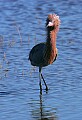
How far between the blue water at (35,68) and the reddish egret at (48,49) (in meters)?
0.47

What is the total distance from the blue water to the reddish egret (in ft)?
1.53

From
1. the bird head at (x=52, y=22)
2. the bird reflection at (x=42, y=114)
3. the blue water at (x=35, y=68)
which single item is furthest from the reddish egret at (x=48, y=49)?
the bird reflection at (x=42, y=114)

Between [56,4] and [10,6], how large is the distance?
1.62 meters

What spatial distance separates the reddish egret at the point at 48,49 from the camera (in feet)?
42.2

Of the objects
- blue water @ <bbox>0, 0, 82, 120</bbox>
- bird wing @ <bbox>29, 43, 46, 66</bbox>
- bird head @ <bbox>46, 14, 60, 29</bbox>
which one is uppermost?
bird head @ <bbox>46, 14, 60, 29</bbox>

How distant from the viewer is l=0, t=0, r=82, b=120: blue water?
38.6ft

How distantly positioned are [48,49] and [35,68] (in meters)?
1.58

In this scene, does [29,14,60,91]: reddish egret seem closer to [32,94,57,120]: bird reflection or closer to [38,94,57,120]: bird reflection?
[32,94,57,120]: bird reflection

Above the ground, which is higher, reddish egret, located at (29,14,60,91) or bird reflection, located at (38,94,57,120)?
reddish egret, located at (29,14,60,91)

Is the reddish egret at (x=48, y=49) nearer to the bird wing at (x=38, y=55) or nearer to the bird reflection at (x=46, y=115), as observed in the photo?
the bird wing at (x=38, y=55)

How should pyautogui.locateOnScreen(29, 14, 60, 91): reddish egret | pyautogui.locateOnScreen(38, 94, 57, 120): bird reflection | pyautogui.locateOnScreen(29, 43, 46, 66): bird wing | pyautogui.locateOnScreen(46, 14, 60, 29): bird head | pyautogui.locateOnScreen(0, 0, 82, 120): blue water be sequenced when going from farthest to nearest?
pyautogui.locateOnScreen(29, 43, 46, 66): bird wing
pyautogui.locateOnScreen(29, 14, 60, 91): reddish egret
pyautogui.locateOnScreen(46, 14, 60, 29): bird head
pyautogui.locateOnScreen(0, 0, 82, 120): blue water
pyautogui.locateOnScreen(38, 94, 57, 120): bird reflection

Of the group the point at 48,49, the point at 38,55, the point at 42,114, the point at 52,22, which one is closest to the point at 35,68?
the point at 38,55

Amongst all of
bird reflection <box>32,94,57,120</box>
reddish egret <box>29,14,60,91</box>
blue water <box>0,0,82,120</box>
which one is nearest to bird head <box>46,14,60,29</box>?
reddish egret <box>29,14,60,91</box>

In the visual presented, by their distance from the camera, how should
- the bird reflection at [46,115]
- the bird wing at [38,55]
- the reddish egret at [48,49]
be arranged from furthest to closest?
1. the bird wing at [38,55]
2. the reddish egret at [48,49]
3. the bird reflection at [46,115]
